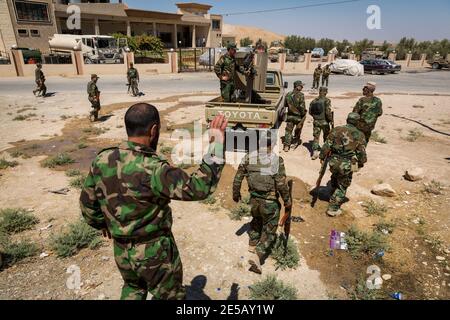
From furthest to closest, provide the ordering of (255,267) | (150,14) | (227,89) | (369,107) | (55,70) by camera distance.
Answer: (150,14) → (55,70) → (227,89) → (369,107) → (255,267)

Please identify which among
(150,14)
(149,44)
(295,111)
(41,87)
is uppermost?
(150,14)

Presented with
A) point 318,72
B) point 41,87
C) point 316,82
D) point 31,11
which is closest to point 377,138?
point 318,72

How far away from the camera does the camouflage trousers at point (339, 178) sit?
15.7ft

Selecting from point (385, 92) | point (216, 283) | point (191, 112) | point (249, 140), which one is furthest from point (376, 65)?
point (216, 283)

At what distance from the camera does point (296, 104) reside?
756 centimetres

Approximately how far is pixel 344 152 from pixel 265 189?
1957mm

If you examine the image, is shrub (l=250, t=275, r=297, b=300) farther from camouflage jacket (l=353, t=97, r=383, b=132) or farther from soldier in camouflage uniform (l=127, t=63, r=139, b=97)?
soldier in camouflage uniform (l=127, t=63, r=139, b=97)

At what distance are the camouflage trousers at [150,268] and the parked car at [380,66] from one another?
107 feet

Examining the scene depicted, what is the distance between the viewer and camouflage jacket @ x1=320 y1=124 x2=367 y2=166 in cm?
473

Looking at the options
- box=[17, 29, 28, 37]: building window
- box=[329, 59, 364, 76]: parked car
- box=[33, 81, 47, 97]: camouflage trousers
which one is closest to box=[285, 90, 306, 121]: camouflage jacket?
box=[33, 81, 47, 97]: camouflage trousers

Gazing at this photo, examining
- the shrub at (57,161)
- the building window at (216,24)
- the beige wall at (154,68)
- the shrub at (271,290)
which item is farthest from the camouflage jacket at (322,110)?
the building window at (216,24)

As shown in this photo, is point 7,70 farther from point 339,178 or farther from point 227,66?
point 339,178

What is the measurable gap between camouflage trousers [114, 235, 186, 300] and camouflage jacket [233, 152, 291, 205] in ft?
5.25
